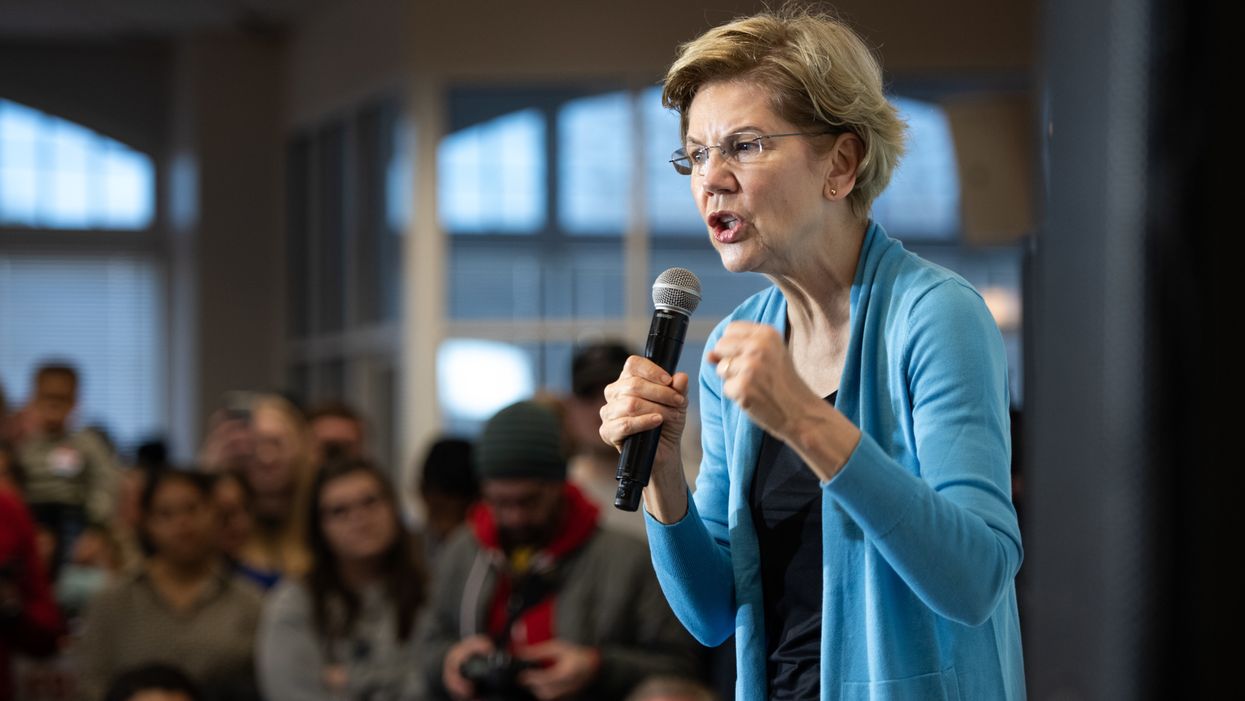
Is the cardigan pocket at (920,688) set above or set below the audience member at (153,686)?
above

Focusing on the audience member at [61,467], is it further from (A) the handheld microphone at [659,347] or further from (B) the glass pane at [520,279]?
(A) the handheld microphone at [659,347]

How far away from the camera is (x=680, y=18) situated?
8469 mm

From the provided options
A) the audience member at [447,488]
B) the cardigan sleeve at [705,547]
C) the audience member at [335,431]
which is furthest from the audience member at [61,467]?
the cardigan sleeve at [705,547]

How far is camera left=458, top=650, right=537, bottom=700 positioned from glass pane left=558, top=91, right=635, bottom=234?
581 cm

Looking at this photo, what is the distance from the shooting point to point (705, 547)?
141cm

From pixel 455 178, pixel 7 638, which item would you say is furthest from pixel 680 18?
pixel 7 638

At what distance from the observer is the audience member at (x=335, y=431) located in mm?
5082

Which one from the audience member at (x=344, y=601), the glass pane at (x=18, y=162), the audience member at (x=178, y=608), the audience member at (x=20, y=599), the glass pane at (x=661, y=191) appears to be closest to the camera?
the audience member at (x=344, y=601)

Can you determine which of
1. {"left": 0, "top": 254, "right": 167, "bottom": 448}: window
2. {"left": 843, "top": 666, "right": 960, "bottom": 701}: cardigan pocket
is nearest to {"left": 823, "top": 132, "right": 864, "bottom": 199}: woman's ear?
{"left": 843, "top": 666, "right": 960, "bottom": 701}: cardigan pocket

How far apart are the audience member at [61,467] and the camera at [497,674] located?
3745 mm

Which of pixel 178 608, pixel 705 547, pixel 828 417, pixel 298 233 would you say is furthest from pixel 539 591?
pixel 298 233

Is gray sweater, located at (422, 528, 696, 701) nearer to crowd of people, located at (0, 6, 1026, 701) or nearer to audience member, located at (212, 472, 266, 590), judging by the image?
audience member, located at (212, 472, 266, 590)

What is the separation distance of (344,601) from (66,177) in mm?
9311

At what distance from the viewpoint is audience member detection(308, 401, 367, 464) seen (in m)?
5.08
